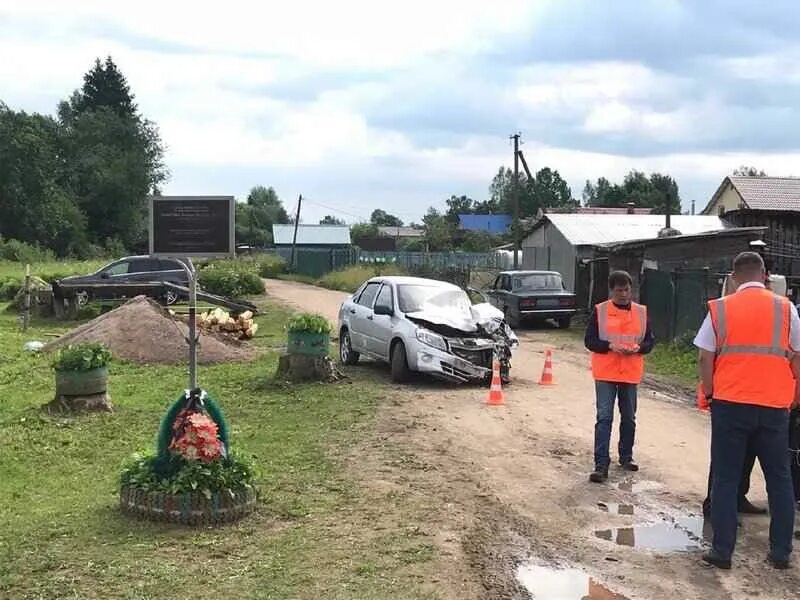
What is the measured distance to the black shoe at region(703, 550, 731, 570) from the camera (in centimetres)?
548

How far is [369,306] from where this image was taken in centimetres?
1463

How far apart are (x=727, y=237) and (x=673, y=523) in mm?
19196

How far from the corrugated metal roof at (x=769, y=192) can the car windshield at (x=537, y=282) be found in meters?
14.6

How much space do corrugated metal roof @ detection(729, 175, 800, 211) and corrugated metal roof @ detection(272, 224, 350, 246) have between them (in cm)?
6266

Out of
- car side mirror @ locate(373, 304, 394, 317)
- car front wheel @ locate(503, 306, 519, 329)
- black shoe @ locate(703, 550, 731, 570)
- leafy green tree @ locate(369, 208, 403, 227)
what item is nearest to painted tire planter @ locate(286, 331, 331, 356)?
car side mirror @ locate(373, 304, 394, 317)

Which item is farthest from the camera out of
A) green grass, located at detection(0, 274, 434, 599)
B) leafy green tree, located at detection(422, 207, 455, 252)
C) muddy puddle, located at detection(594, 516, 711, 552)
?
leafy green tree, located at detection(422, 207, 455, 252)

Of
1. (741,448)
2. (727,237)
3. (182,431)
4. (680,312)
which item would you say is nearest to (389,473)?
(182,431)

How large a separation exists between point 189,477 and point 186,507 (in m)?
0.23

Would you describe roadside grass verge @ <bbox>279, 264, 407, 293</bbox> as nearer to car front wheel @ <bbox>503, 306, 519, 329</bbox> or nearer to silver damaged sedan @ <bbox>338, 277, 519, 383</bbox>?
car front wheel @ <bbox>503, 306, 519, 329</bbox>

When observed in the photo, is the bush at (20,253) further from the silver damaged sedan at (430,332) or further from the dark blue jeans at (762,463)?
the dark blue jeans at (762,463)

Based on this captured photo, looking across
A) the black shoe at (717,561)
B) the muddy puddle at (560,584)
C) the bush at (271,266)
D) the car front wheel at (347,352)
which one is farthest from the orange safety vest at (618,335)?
the bush at (271,266)

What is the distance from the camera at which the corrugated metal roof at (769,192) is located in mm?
37250

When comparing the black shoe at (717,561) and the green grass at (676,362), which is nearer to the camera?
the black shoe at (717,561)

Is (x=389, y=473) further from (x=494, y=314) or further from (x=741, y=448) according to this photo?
(x=494, y=314)
